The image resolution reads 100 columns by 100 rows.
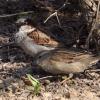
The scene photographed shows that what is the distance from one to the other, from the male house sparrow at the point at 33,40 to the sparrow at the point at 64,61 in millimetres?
518

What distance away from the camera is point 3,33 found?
7914 millimetres

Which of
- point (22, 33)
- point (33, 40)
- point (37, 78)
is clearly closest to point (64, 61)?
point (37, 78)

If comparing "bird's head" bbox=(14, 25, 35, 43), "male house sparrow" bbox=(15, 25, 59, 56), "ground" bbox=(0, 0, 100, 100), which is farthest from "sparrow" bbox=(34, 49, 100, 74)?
"bird's head" bbox=(14, 25, 35, 43)

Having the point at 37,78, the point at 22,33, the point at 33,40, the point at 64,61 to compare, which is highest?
the point at 22,33

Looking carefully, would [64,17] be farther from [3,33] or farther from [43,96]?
[43,96]

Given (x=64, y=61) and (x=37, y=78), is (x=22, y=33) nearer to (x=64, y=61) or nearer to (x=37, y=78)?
(x=37, y=78)

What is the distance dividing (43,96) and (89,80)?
2.50 feet

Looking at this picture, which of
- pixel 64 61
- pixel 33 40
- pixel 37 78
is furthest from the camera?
pixel 33 40

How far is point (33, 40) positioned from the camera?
6996 millimetres

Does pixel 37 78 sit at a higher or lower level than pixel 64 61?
lower

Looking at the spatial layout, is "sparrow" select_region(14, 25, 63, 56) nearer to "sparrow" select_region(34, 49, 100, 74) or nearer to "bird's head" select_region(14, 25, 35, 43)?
"bird's head" select_region(14, 25, 35, 43)

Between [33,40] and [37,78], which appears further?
[33,40]

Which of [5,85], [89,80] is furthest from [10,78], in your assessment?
[89,80]

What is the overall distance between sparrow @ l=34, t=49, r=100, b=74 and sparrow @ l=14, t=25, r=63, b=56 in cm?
52
